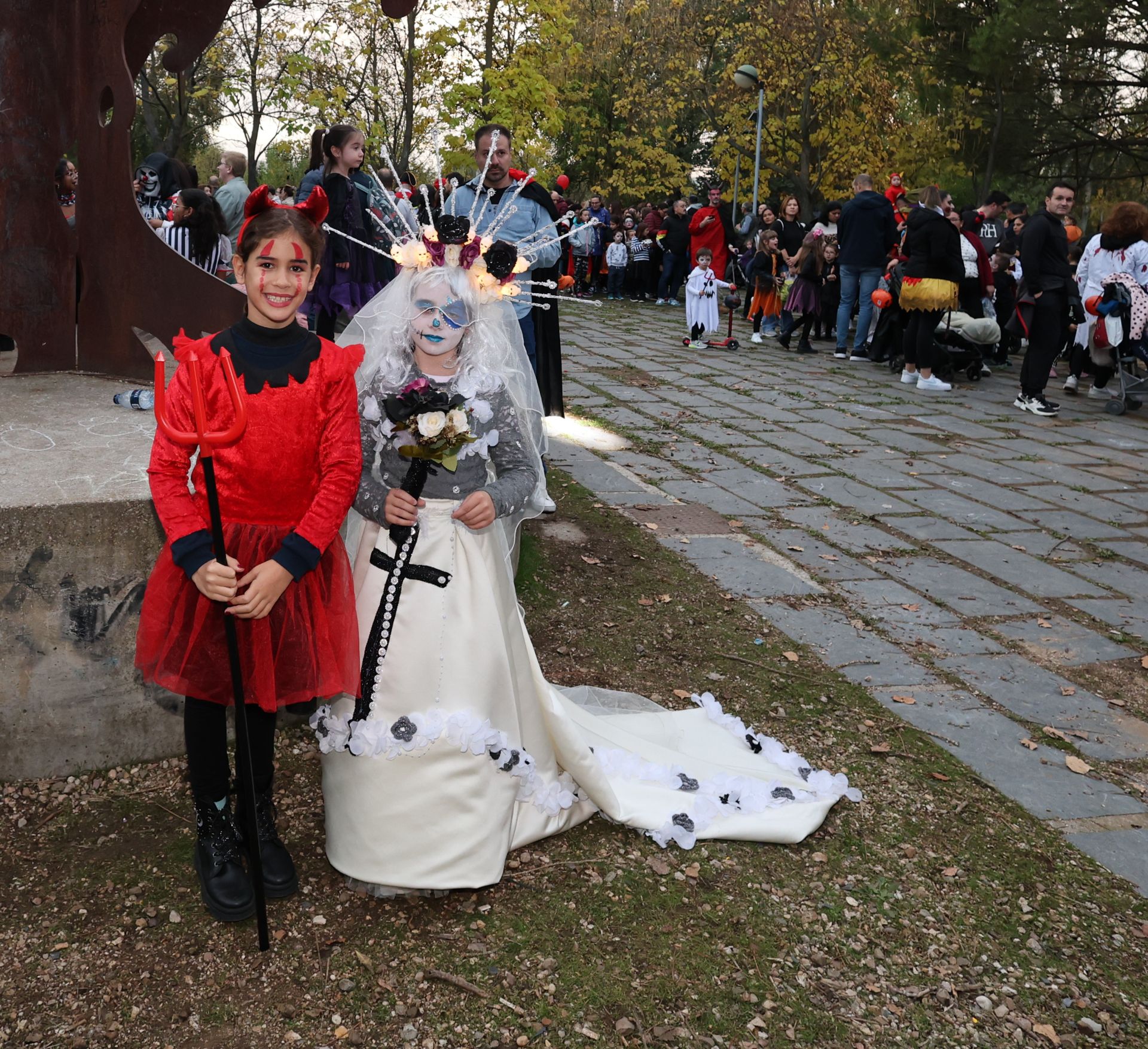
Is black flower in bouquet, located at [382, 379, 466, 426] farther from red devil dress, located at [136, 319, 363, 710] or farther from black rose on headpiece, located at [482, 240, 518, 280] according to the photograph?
black rose on headpiece, located at [482, 240, 518, 280]

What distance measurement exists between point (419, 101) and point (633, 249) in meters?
4.74

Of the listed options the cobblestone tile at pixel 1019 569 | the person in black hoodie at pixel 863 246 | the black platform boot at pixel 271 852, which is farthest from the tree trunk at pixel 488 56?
the black platform boot at pixel 271 852

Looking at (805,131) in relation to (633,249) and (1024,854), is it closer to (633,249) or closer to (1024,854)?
(633,249)

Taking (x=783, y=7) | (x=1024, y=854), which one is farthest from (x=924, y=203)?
(x=783, y=7)

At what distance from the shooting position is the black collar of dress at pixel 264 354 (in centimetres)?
262

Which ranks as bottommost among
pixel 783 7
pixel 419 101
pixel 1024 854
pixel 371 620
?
pixel 1024 854

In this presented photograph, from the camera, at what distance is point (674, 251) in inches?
700

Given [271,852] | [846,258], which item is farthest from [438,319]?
[846,258]

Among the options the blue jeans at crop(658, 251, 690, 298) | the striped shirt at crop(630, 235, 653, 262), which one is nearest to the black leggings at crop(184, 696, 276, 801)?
the blue jeans at crop(658, 251, 690, 298)

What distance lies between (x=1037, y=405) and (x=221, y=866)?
8771 mm

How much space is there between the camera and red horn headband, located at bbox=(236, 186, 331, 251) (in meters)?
2.62

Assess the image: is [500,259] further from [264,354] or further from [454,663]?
[454,663]

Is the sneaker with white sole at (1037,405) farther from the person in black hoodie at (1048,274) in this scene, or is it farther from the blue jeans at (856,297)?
the blue jeans at (856,297)

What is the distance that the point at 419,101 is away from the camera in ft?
64.8
